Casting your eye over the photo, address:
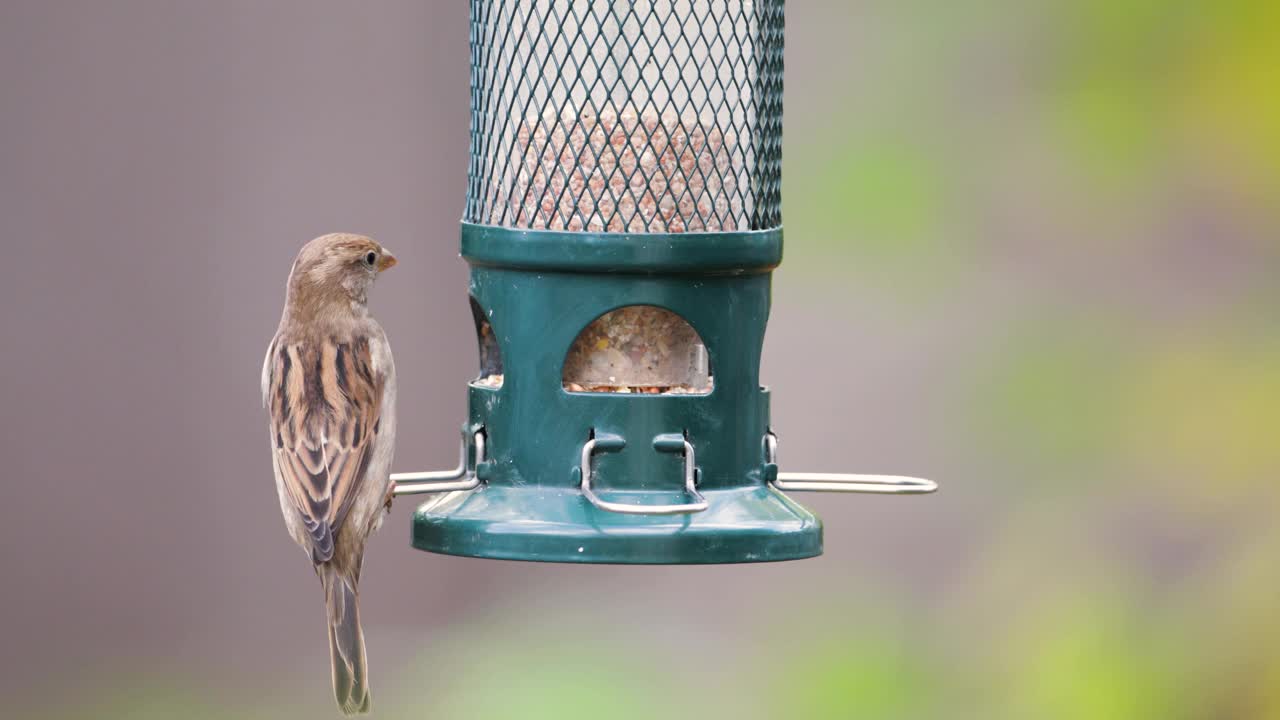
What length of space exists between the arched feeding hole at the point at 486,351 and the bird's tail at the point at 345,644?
0.78 m

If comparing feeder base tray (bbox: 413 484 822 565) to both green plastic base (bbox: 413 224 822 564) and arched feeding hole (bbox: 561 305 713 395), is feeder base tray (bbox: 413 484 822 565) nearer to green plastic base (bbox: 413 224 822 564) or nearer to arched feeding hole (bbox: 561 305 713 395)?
green plastic base (bbox: 413 224 822 564)

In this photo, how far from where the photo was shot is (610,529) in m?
5.66

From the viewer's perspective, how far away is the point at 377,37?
10.6 metres

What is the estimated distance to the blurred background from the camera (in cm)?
966

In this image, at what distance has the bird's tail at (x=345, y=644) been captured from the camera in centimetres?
658

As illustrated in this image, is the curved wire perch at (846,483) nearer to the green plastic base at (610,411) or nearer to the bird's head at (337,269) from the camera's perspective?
the green plastic base at (610,411)

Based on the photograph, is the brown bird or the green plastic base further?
the brown bird

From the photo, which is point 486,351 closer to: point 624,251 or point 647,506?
point 624,251

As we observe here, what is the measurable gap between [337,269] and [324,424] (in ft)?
1.61

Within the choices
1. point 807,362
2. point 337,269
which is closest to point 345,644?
point 337,269

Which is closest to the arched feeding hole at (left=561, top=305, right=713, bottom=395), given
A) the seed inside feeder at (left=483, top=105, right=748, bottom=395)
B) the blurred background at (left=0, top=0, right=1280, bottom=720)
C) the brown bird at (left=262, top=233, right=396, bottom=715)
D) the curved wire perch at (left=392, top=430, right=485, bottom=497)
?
the seed inside feeder at (left=483, top=105, right=748, bottom=395)

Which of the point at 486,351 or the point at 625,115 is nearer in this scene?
the point at 625,115

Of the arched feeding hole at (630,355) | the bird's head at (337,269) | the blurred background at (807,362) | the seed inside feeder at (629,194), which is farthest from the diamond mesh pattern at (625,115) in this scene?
the blurred background at (807,362)

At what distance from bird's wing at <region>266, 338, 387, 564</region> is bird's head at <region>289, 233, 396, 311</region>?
0.14m
